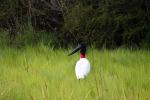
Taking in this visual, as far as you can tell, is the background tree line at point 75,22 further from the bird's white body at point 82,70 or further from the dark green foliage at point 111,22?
the bird's white body at point 82,70

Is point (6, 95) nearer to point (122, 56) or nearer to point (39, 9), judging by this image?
point (122, 56)

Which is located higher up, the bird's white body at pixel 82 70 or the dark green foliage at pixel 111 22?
the bird's white body at pixel 82 70

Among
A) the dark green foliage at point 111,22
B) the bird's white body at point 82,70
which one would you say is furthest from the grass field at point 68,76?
the dark green foliage at point 111,22

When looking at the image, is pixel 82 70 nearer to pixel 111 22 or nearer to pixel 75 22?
pixel 111 22

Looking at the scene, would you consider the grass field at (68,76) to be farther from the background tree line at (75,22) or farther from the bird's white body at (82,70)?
the background tree line at (75,22)

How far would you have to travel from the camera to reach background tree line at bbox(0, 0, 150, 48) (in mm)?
8820

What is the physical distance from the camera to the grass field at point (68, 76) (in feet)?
17.3

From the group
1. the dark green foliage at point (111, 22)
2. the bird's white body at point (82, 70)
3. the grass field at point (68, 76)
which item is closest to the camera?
the grass field at point (68, 76)

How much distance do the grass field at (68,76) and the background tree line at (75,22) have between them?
0.64 m

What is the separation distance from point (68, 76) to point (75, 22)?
9.90 feet

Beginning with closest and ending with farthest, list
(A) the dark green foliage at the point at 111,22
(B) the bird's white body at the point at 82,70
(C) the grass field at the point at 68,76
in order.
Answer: (C) the grass field at the point at 68,76
(B) the bird's white body at the point at 82,70
(A) the dark green foliage at the point at 111,22

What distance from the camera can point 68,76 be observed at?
6.54m

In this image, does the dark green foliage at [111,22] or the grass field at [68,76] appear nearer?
the grass field at [68,76]

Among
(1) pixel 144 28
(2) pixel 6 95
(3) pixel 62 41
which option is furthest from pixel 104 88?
(3) pixel 62 41
